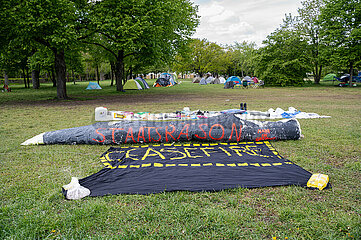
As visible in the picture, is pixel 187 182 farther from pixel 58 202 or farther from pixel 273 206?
pixel 58 202

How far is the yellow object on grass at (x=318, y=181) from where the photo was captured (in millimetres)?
2670

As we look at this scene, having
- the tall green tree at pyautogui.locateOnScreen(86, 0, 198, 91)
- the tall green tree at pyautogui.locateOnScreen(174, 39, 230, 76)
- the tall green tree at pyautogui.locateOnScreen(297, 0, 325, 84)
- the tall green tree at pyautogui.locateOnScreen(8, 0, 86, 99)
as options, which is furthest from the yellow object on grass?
the tall green tree at pyautogui.locateOnScreen(174, 39, 230, 76)

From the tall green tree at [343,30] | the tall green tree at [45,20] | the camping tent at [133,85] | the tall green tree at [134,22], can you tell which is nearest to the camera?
the tall green tree at [45,20]

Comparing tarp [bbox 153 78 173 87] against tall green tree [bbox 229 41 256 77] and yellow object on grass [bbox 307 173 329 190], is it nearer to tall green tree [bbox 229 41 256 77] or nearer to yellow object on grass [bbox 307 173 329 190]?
tall green tree [bbox 229 41 256 77]

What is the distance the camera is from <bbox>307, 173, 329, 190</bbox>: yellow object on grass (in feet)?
→ 8.76

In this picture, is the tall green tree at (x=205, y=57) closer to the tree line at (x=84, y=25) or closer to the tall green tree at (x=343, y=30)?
the tall green tree at (x=343, y=30)

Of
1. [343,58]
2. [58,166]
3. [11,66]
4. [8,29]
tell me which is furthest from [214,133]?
[11,66]

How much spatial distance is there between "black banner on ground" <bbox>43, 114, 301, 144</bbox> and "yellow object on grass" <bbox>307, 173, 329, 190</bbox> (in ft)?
5.61

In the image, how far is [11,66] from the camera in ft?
77.3

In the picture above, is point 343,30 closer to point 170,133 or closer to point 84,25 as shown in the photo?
point 84,25

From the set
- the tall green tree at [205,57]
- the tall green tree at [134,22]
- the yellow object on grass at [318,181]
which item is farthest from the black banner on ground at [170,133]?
the tall green tree at [205,57]

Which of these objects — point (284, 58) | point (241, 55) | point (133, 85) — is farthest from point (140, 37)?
point (241, 55)

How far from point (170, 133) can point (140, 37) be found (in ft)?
34.2

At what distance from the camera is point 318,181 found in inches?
107
